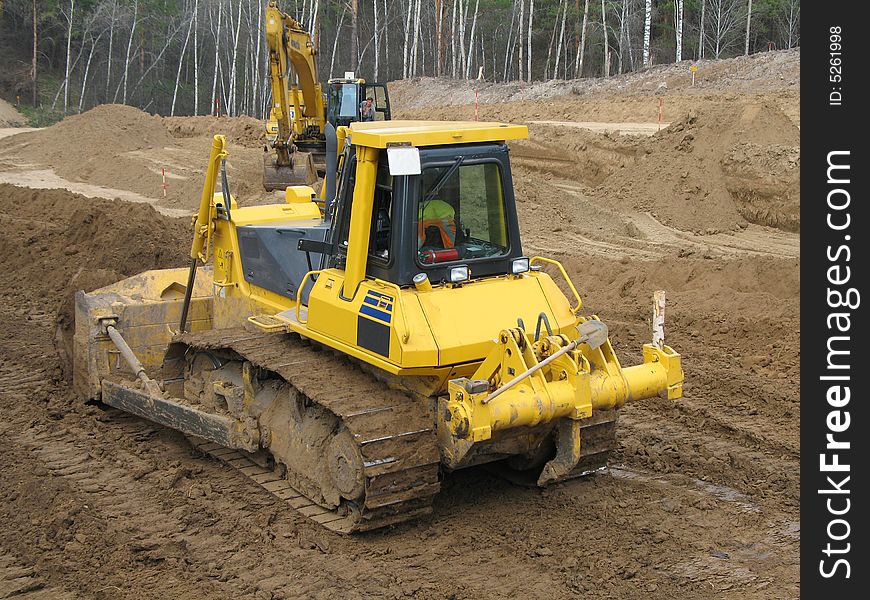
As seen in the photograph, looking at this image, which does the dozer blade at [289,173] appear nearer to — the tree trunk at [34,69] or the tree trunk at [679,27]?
the tree trunk at [679,27]

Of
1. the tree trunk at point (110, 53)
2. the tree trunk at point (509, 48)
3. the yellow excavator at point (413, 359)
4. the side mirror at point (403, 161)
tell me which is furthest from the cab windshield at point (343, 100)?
the tree trunk at point (509, 48)

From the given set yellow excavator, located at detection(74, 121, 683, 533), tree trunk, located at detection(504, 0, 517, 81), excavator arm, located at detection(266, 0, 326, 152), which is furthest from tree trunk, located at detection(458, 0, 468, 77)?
yellow excavator, located at detection(74, 121, 683, 533)

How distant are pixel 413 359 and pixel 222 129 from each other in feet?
81.1

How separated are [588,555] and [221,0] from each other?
138ft

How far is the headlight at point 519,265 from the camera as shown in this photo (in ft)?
21.7

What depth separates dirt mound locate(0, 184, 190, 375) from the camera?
12234 millimetres

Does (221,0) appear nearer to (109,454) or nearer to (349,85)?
(349,85)

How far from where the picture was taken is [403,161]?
6.04m

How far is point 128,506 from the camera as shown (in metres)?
6.87

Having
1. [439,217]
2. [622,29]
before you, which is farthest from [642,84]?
[439,217]

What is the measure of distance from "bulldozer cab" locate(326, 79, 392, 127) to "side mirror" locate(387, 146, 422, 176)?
578 inches

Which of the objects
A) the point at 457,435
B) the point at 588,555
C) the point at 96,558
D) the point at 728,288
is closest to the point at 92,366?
the point at 96,558

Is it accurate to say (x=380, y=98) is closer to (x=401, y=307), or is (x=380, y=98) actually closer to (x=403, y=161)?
(x=403, y=161)

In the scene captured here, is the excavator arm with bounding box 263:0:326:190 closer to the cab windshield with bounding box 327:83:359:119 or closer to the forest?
the cab windshield with bounding box 327:83:359:119
